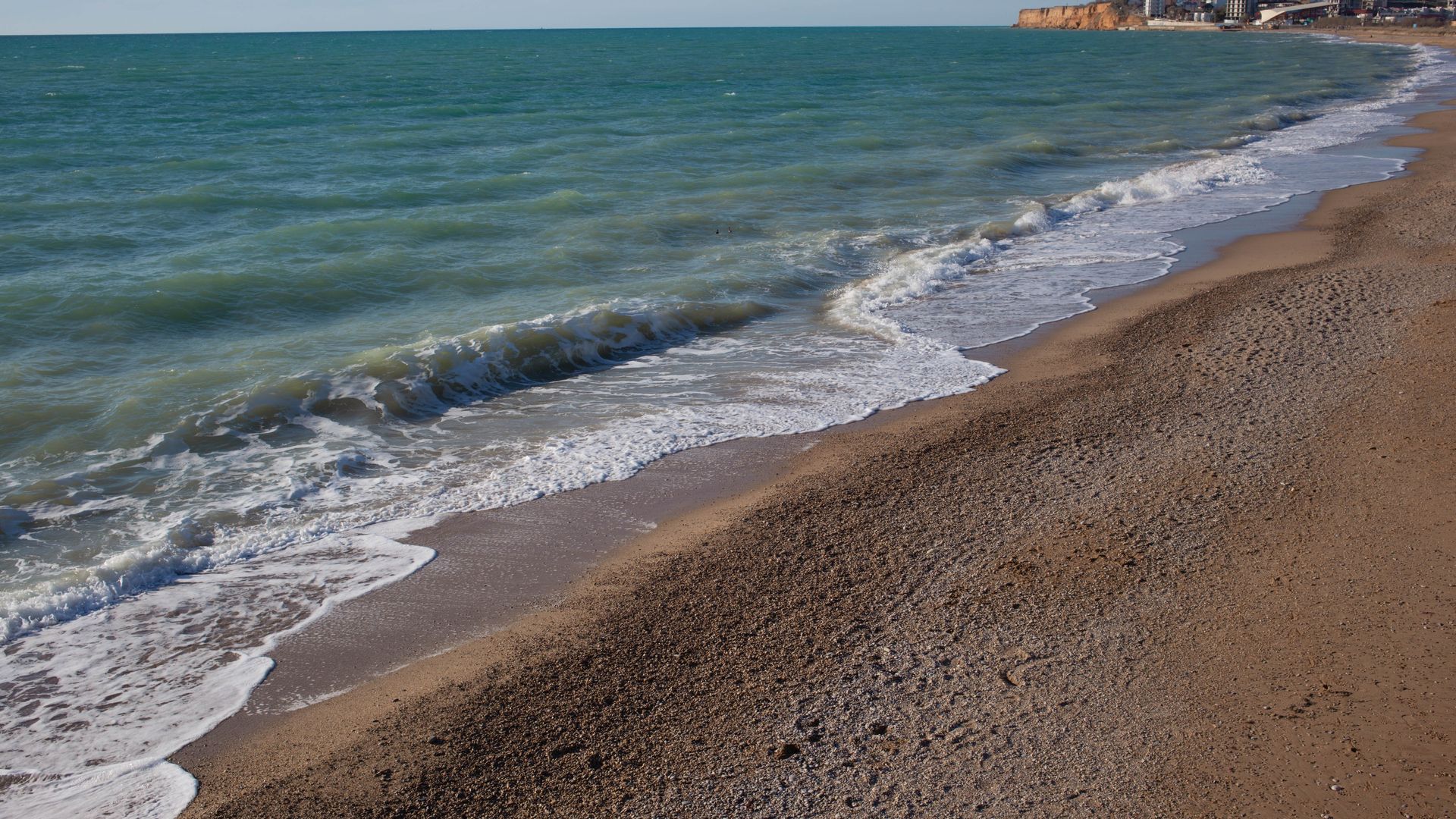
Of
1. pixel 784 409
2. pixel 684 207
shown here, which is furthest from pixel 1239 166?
pixel 784 409

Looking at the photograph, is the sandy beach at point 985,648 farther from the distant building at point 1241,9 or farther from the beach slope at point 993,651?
the distant building at point 1241,9

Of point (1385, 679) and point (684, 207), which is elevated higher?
point (684, 207)

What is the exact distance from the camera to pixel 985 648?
4.89 meters

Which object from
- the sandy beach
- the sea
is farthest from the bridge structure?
the sandy beach

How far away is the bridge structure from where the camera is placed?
127 m

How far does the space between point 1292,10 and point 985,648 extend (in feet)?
498

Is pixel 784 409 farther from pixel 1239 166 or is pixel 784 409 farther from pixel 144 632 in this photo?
pixel 1239 166

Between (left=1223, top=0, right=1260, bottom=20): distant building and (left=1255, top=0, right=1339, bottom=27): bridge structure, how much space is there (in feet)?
13.9

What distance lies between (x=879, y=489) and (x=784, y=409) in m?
2.02

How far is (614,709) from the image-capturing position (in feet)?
14.9

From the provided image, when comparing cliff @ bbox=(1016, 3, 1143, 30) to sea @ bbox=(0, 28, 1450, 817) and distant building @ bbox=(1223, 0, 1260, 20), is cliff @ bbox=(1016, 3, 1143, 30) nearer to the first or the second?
distant building @ bbox=(1223, 0, 1260, 20)

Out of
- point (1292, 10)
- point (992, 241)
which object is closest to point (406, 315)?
point (992, 241)

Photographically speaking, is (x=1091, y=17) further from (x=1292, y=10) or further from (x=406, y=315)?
(x=406, y=315)

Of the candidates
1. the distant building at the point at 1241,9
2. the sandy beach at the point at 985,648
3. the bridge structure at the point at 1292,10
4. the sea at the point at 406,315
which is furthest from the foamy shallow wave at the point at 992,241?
the distant building at the point at 1241,9
